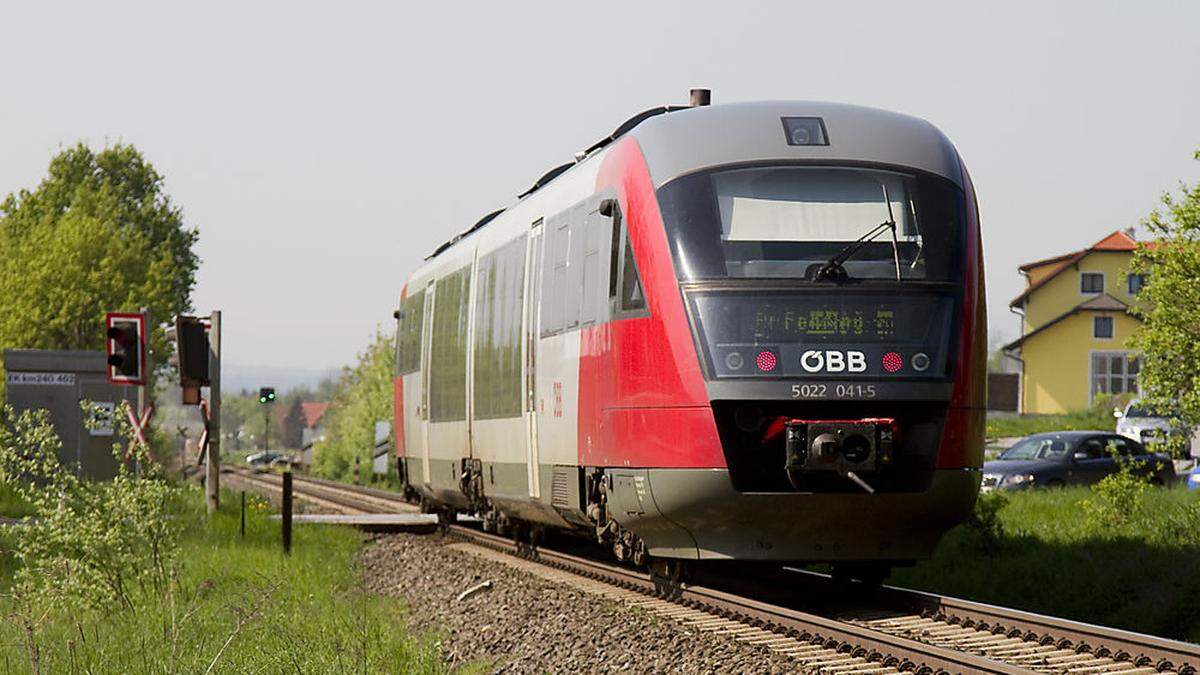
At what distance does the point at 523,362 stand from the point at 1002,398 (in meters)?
62.1

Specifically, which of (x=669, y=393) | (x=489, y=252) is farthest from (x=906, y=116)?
(x=489, y=252)

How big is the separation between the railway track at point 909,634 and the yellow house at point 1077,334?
57982 millimetres

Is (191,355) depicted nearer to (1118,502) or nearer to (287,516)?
(287,516)

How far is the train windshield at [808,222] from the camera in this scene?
1148 cm

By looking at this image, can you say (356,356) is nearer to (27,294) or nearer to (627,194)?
(27,294)

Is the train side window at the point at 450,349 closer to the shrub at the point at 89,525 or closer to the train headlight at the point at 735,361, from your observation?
the shrub at the point at 89,525

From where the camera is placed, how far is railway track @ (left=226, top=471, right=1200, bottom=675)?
359 inches

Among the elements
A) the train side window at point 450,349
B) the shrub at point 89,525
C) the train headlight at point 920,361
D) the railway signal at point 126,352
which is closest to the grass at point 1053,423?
the train side window at point 450,349

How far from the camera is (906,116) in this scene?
1262 cm

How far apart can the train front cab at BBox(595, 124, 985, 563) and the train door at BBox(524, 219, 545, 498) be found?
3117 mm

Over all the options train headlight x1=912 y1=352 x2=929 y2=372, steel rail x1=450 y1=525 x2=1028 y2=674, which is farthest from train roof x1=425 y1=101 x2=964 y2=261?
steel rail x1=450 y1=525 x2=1028 y2=674

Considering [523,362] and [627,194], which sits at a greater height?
[627,194]

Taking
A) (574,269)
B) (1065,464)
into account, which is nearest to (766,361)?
(574,269)

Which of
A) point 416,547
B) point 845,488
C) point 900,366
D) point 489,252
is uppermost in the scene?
point 489,252
